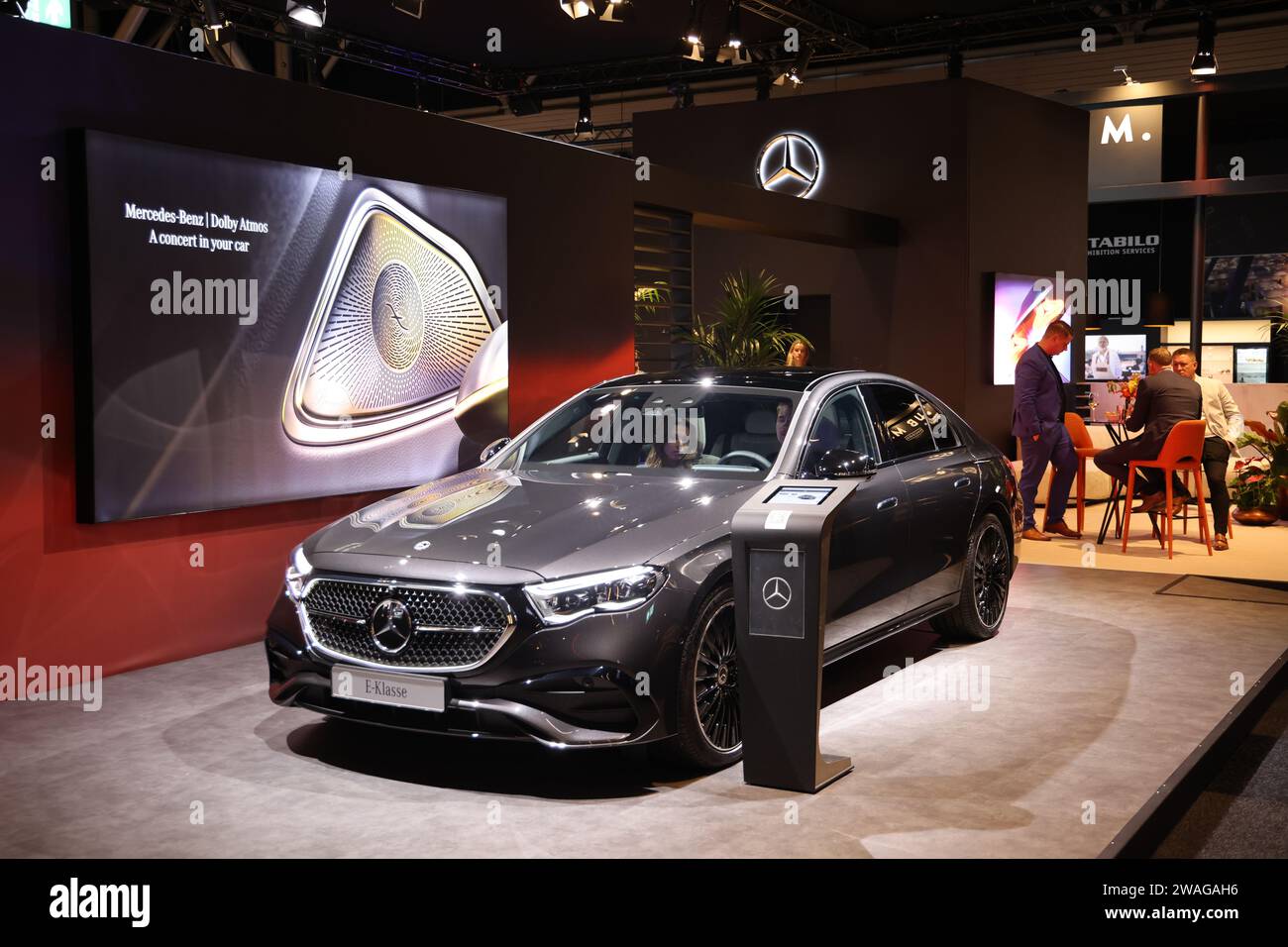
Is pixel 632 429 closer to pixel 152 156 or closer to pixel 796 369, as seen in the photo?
pixel 796 369

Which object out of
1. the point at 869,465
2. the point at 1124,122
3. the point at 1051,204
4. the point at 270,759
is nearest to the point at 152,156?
the point at 270,759

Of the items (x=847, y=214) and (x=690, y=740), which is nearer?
(x=690, y=740)

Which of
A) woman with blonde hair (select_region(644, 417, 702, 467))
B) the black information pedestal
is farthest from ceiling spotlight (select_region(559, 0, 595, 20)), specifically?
the black information pedestal

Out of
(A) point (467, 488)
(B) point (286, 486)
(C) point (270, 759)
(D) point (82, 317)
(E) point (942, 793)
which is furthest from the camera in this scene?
(B) point (286, 486)

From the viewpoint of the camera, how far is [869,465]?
17.9ft

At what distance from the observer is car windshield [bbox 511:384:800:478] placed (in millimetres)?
5219

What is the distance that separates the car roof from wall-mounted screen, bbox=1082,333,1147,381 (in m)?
14.8

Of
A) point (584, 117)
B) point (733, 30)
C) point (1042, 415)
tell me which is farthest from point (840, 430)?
point (584, 117)

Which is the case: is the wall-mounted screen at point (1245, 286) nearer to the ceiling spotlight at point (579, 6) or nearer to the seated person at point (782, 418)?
the ceiling spotlight at point (579, 6)

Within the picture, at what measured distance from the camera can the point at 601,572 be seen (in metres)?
4.16

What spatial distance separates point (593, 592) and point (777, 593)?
594 mm

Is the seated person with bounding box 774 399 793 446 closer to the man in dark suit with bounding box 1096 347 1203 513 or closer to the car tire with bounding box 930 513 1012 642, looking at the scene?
the car tire with bounding box 930 513 1012 642

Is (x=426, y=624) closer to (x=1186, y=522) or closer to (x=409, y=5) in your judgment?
(x=409, y=5)

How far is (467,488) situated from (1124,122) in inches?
612
